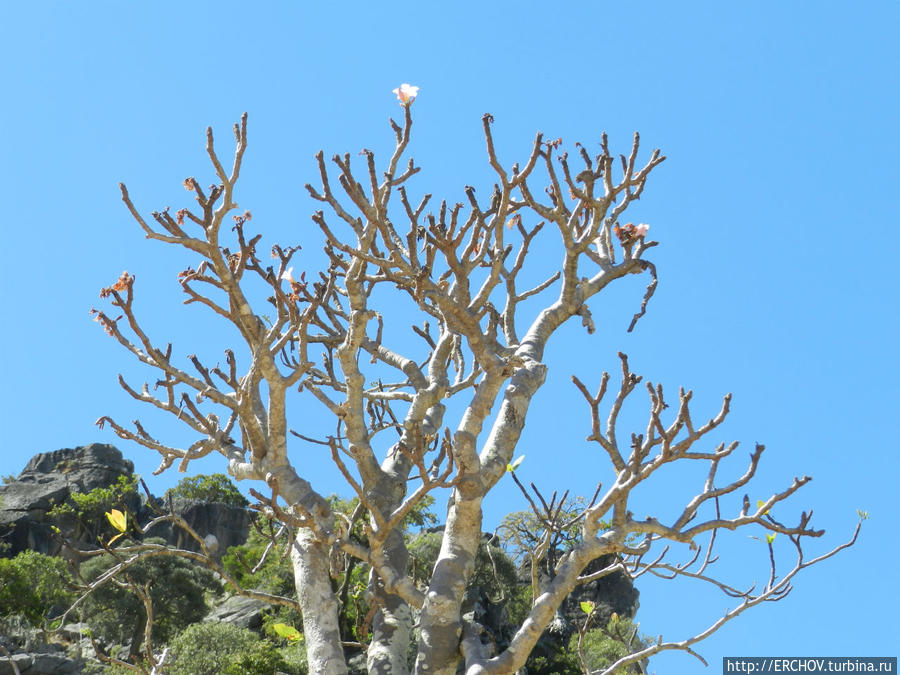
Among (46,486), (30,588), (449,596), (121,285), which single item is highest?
(46,486)

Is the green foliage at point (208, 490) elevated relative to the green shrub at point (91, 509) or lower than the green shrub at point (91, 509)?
elevated

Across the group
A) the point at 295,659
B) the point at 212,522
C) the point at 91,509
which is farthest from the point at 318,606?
the point at 212,522

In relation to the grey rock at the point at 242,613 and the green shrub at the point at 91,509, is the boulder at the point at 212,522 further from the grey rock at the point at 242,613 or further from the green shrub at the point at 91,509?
the grey rock at the point at 242,613

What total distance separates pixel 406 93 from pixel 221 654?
14.2m

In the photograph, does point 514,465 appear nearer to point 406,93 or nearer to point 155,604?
point 406,93

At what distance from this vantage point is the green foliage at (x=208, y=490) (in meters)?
38.1

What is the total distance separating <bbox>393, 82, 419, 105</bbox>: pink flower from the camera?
217 inches

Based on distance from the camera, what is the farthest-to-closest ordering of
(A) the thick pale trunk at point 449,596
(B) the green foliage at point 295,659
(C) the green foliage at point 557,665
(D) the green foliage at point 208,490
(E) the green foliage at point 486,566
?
(D) the green foliage at point 208,490 < (C) the green foliage at point 557,665 < (E) the green foliage at point 486,566 < (B) the green foliage at point 295,659 < (A) the thick pale trunk at point 449,596

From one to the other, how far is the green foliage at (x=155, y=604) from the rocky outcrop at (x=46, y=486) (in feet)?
20.6

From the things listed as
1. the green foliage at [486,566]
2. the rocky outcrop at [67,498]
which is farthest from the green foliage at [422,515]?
the rocky outcrop at [67,498]

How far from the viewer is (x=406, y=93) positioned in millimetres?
5547

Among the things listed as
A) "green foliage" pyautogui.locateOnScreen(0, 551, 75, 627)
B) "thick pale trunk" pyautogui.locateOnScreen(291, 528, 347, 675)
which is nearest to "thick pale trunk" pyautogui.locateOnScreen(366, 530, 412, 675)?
"thick pale trunk" pyautogui.locateOnScreen(291, 528, 347, 675)

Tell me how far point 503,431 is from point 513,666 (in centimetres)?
135

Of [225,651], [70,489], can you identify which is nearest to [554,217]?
[225,651]
